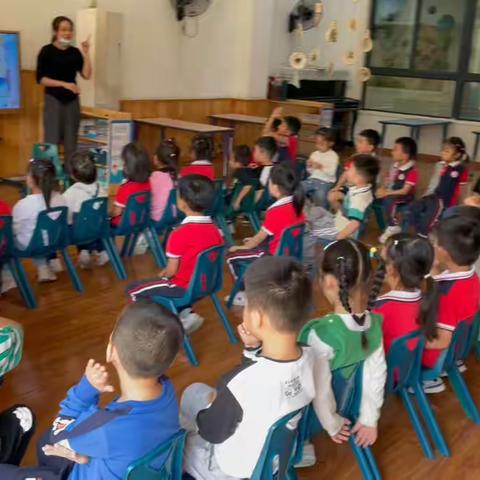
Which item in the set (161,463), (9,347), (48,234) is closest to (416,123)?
(48,234)

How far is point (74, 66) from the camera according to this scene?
5.62 metres

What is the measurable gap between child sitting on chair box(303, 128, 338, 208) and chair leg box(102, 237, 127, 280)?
1792 mm

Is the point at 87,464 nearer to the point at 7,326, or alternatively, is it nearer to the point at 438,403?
the point at 7,326

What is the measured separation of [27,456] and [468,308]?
1.66 m

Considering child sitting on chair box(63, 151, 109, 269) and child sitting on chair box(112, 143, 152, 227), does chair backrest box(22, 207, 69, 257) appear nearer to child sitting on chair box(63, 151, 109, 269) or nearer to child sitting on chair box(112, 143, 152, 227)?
child sitting on chair box(63, 151, 109, 269)

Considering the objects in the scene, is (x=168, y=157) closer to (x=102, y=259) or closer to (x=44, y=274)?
(x=102, y=259)

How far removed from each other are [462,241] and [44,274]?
243 centimetres

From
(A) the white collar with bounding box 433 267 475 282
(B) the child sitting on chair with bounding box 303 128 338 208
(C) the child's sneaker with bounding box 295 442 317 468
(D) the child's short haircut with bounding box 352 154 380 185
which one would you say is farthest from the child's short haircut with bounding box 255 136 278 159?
(C) the child's sneaker with bounding box 295 442 317 468

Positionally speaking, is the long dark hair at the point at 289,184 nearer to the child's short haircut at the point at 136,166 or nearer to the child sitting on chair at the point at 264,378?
the child's short haircut at the point at 136,166

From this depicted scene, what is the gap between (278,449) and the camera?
1.53 m

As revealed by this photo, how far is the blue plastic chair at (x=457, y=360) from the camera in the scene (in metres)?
2.27

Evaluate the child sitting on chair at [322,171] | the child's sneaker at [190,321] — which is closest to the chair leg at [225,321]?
the child's sneaker at [190,321]

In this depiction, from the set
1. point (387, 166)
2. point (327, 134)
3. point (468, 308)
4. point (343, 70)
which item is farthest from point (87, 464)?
point (343, 70)

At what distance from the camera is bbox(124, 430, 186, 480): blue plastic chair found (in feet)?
4.15
